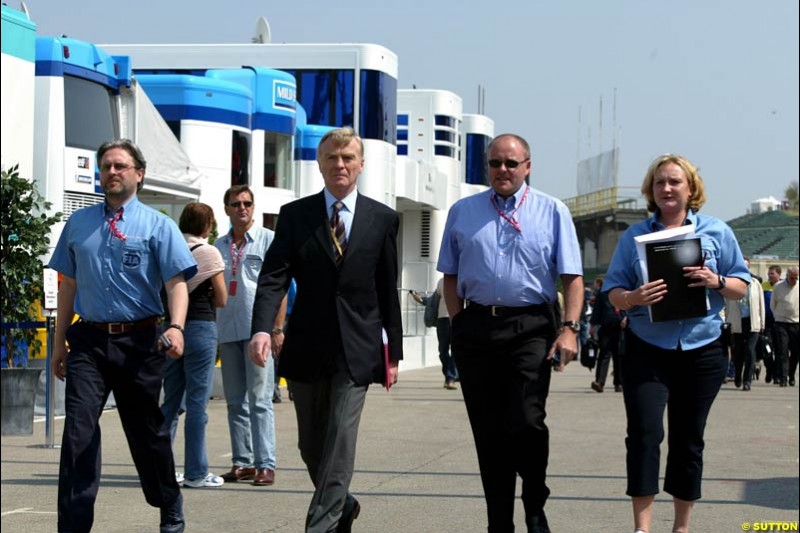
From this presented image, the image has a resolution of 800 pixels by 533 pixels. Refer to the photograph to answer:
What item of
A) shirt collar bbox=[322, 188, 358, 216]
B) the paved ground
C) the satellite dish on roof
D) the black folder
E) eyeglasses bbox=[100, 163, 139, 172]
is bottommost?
the paved ground

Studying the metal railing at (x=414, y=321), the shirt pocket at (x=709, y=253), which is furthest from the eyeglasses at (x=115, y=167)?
the metal railing at (x=414, y=321)

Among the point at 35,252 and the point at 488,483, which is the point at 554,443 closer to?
the point at 35,252

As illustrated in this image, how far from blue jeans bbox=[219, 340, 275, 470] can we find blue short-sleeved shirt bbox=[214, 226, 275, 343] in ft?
0.32

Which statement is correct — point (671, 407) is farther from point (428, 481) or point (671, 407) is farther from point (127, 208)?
point (428, 481)

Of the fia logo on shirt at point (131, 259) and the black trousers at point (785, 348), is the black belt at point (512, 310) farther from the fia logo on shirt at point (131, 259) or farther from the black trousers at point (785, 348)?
the black trousers at point (785, 348)

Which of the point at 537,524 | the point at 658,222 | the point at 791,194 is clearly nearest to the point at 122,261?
the point at 537,524

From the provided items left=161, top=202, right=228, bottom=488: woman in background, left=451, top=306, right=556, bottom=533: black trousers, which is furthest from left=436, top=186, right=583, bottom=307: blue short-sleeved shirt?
left=161, top=202, right=228, bottom=488: woman in background

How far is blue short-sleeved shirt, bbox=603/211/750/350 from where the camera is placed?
672cm

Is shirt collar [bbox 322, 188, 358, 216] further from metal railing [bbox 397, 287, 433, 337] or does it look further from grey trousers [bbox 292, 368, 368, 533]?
metal railing [bbox 397, 287, 433, 337]

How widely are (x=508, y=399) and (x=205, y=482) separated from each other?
3.20 metres

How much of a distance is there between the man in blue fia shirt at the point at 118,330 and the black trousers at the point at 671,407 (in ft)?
6.87

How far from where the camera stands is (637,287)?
6.96m

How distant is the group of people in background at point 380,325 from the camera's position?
6645mm

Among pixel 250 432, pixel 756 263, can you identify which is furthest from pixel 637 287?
pixel 756 263
